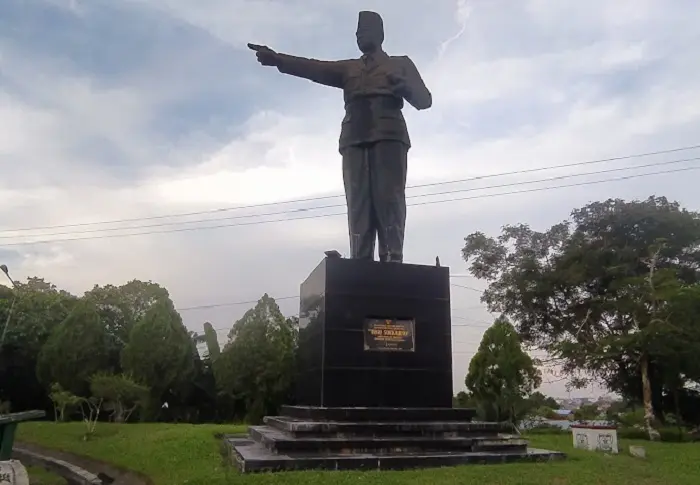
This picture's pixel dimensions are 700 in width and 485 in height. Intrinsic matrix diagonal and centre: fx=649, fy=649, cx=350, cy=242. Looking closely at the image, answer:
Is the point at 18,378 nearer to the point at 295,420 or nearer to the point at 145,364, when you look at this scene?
the point at 145,364

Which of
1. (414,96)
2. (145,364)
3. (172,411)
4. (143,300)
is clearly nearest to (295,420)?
(414,96)

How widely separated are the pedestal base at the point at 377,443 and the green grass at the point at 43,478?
10.4 ft

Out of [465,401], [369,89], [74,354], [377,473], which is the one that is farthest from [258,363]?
[377,473]

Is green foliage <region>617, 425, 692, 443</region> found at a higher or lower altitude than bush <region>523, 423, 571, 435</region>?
lower

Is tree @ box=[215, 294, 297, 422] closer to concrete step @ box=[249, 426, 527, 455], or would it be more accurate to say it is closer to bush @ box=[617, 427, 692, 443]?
bush @ box=[617, 427, 692, 443]

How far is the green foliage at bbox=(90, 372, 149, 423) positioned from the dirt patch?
6.72 feet

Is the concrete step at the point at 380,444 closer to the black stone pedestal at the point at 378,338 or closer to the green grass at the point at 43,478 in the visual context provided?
the black stone pedestal at the point at 378,338

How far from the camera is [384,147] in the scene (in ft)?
26.8

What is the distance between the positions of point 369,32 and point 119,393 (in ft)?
35.0

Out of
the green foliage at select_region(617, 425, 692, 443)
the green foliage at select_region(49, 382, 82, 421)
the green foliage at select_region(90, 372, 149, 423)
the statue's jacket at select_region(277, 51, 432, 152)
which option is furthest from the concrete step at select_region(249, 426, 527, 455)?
the green foliage at select_region(617, 425, 692, 443)

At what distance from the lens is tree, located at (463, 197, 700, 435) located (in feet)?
52.3

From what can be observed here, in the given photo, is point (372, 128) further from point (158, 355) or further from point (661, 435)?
point (661, 435)

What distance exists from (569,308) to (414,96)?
13.1m

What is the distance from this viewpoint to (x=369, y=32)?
833cm
